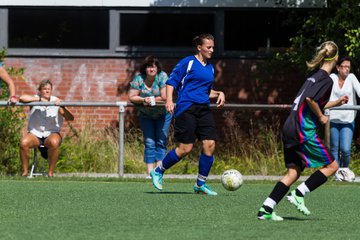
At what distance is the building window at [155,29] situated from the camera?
819 inches

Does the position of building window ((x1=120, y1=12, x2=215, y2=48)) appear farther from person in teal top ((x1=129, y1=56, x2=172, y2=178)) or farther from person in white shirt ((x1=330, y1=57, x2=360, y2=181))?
person in white shirt ((x1=330, y1=57, x2=360, y2=181))

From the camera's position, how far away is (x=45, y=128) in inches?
632

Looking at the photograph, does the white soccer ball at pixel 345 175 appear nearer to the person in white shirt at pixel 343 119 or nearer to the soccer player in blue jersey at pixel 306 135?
the person in white shirt at pixel 343 119

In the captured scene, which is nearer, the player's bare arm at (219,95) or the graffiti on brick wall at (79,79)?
the player's bare arm at (219,95)

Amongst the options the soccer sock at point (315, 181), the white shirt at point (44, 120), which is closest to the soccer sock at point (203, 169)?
the soccer sock at point (315, 181)

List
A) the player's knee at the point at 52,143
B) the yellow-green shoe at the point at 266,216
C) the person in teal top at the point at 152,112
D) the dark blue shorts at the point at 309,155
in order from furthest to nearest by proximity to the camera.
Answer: the player's knee at the point at 52,143 < the person in teal top at the point at 152,112 < the dark blue shorts at the point at 309,155 < the yellow-green shoe at the point at 266,216

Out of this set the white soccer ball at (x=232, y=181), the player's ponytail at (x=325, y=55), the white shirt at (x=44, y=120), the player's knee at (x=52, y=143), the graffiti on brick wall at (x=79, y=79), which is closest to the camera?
the player's ponytail at (x=325, y=55)

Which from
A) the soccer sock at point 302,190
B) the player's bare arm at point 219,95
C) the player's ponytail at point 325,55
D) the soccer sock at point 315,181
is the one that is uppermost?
the player's ponytail at point 325,55

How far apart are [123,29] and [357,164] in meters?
5.56

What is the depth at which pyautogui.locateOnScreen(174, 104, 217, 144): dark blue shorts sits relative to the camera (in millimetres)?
12609

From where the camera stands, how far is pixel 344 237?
8.52 metres

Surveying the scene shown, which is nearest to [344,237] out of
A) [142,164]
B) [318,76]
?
[318,76]

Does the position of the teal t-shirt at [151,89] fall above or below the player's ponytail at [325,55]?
below

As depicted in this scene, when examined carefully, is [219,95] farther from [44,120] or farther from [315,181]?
[44,120]
